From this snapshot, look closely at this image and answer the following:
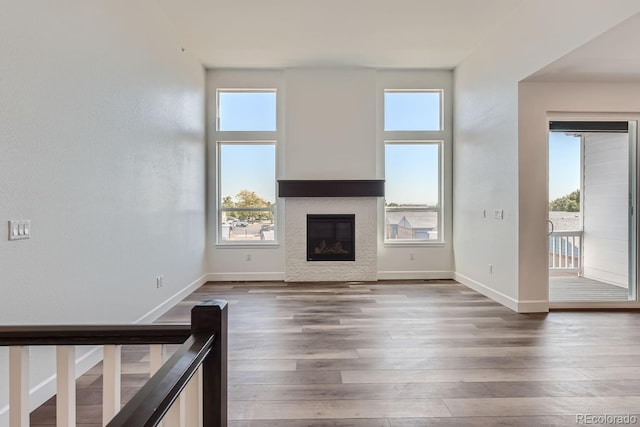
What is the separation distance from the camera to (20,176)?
199cm

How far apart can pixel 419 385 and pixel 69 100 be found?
317 centimetres

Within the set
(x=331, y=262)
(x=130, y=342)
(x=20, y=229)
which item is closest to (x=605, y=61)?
(x=331, y=262)

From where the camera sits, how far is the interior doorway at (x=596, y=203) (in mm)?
4074

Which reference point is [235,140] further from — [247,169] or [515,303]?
[515,303]

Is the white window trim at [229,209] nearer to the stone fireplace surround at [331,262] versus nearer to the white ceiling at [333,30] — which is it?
the stone fireplace surround at [331,262]

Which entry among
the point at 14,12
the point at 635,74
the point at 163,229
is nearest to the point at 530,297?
the point at 635,74

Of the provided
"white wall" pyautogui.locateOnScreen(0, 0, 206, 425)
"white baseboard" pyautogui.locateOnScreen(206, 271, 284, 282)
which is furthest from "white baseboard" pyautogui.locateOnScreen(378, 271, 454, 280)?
"white wall" pyautogui.locateOnScreen(0, 0, 206, 425)

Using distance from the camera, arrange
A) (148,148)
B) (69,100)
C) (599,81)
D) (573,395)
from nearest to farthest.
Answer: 1. (573,395)
2. (69,100)
3. (148,148)
4. (599,81)

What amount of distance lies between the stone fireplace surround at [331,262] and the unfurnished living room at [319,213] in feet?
0.12

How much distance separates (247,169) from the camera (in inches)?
232

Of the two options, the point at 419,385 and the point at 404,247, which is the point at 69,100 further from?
the point at 404,247

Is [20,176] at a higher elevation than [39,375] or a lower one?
higher

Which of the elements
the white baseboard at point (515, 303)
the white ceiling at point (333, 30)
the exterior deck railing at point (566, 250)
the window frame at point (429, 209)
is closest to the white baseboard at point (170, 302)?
the window frame at point (429, 209)


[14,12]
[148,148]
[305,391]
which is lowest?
[305,391]
